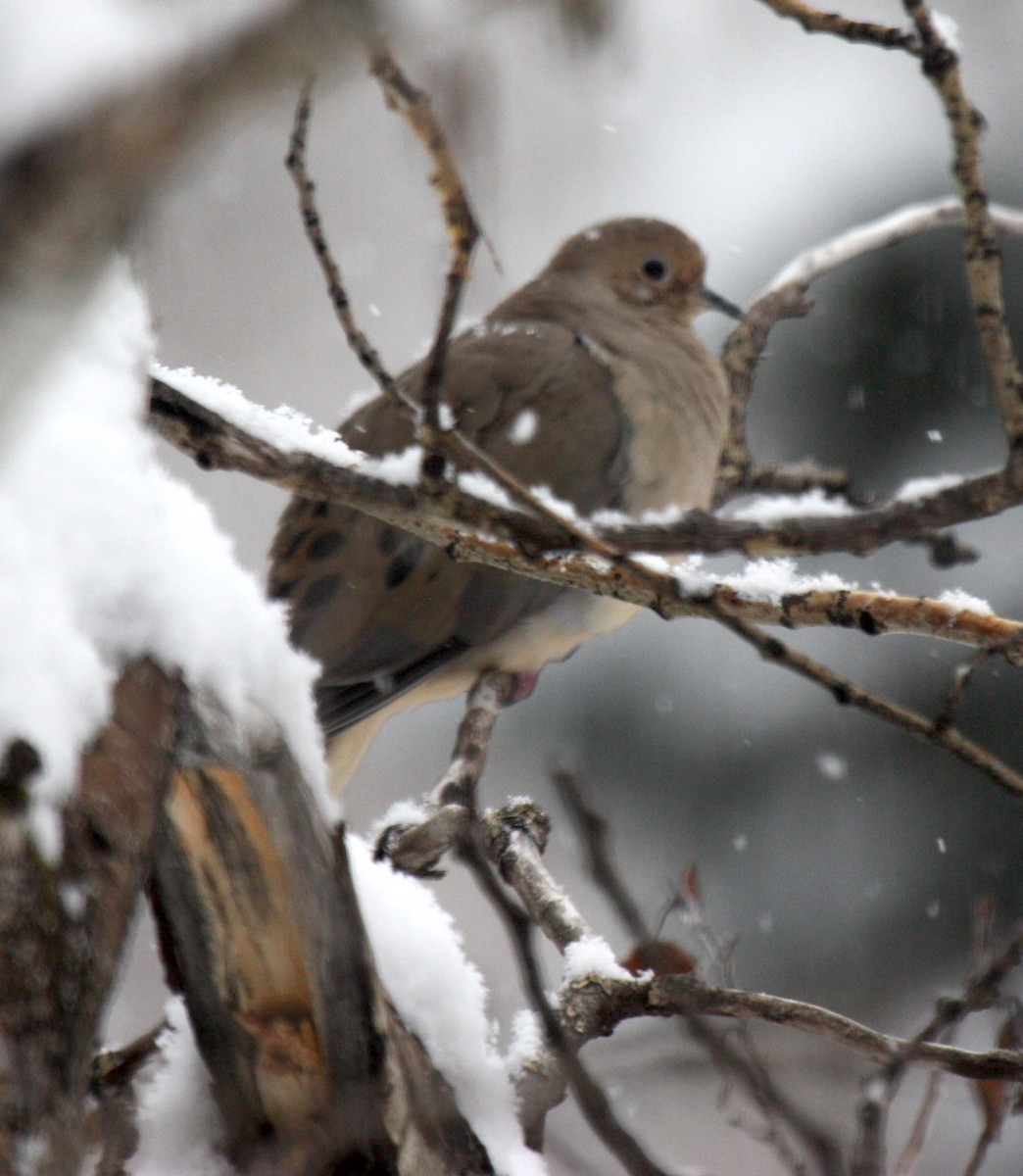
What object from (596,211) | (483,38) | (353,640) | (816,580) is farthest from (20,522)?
(596,211)

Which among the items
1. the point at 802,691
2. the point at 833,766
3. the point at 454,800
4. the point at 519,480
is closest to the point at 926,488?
the point at 454,800

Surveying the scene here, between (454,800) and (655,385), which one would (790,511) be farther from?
(655,385)

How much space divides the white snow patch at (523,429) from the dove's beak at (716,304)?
0.85 metres

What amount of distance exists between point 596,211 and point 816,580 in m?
5.24

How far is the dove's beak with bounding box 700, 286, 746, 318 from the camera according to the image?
3.68 meters

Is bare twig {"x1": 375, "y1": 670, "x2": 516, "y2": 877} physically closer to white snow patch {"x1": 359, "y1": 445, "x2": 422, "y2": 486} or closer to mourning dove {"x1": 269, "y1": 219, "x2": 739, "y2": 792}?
mourning dove {"x1": 269, "y1": 219, "x2": 739, "y2": 792}

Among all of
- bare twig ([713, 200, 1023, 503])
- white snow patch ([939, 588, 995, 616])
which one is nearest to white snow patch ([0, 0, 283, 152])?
white snow patch ([939, 588, 995, 616])

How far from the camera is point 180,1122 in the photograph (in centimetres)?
131

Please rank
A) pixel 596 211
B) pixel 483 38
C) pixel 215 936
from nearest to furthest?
pixel 483 38 → pixel 215 936 → pixel 596 211

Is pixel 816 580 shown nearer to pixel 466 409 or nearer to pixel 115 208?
pixel 115 208

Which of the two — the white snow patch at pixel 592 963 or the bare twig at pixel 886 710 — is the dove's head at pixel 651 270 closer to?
the white snow patch at pixel 592 963

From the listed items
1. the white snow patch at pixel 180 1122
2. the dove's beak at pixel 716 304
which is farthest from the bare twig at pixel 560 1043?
the dove's beak at pixel 716 304

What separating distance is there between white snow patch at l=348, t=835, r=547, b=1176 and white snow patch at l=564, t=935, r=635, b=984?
13 cm

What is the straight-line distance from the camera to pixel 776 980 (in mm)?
3633
